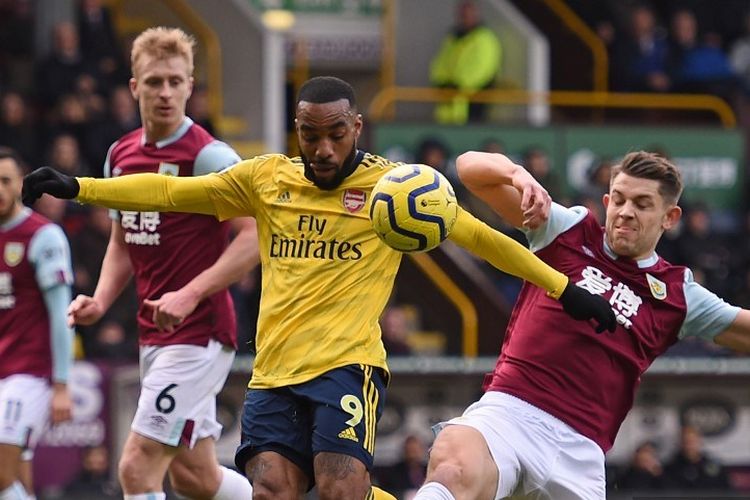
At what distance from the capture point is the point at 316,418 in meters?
6.63

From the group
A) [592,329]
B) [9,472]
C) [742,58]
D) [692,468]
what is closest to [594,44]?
[742,58]

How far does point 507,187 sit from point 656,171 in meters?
0.66

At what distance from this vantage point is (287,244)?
6.82 meters

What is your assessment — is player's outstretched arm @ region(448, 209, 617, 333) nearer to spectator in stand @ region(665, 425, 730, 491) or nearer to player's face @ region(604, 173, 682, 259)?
player's face @ region(604, 173, 682, 259)

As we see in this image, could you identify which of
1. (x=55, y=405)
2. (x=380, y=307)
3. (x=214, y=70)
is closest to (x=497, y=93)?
(x=214, y=70)

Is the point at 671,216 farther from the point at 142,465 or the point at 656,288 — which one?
the point at 142,465

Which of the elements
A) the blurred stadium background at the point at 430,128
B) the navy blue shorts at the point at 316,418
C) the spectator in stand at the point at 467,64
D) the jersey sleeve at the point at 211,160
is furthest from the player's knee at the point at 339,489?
the spectator in stand at the point at 467,64

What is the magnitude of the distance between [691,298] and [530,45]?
11873mm

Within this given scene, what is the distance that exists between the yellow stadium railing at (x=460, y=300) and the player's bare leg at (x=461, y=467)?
815cm

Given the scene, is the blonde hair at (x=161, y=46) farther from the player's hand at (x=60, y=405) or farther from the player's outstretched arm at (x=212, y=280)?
the player's hand at (x=60, y=405)

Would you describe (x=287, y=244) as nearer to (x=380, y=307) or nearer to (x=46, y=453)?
(x=380, y=307)

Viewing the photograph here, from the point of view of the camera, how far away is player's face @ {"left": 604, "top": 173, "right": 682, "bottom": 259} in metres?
7.12

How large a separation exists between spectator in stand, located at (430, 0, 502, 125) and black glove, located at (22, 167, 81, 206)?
11.5m

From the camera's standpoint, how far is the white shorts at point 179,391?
795cm
